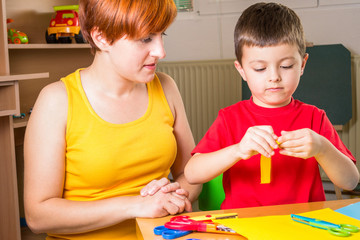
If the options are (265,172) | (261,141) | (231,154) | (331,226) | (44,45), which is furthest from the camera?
(44,45)

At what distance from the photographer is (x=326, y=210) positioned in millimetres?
1008

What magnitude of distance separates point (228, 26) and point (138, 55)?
2875 millimetres

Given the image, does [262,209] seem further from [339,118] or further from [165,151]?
[339,118]

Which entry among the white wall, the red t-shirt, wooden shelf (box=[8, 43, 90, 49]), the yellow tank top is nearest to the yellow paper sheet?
the red t-shirt

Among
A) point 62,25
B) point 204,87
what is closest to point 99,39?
point 62,25

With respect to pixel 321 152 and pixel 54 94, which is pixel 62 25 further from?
pixel 321 152

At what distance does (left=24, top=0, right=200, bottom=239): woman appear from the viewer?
1.18m

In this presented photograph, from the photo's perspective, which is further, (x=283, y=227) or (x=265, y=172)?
(x=265, y=172)

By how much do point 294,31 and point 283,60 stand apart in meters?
0.09

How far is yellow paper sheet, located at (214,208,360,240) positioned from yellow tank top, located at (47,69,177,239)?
427mm

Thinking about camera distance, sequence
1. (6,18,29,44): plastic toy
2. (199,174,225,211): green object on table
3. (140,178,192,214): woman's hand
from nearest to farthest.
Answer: (140,178,192,214): woman's hand, (199,174,225,211): green object on table, (6,18,29,44): plastic toy

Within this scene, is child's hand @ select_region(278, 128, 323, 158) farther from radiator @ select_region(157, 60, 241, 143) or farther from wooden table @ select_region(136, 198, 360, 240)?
radiator @ select_region(157, 60, 241, 143)

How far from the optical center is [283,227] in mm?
898

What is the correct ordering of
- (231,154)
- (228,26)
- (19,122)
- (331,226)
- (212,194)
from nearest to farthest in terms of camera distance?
(331,226) → (231,154) → (212,194) → (19,122) → (228,26)
